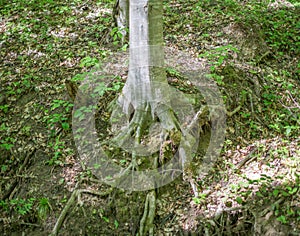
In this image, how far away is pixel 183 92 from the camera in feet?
17.4

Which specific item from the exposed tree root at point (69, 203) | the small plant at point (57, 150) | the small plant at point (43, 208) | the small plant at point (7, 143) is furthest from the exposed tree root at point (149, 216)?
the small plant at point (7, 143)

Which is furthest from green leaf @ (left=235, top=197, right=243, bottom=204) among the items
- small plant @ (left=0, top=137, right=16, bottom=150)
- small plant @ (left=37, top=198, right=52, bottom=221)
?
small plant @ (left=0, top=137, right=16, bottom=150)

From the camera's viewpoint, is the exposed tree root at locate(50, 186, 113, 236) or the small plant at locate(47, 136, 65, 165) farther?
the small plant at locate(47, 136, 65, 165)

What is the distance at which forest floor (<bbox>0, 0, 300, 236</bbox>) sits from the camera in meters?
3.92

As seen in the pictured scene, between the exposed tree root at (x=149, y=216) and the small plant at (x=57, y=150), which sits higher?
the small plant at (x=57, y=150)

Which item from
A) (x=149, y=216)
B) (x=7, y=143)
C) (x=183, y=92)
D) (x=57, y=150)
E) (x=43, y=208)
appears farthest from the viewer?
(x=183, y=92)

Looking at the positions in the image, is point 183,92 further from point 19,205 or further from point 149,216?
point 19,205

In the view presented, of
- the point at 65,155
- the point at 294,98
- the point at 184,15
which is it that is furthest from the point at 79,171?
the point at 184,15

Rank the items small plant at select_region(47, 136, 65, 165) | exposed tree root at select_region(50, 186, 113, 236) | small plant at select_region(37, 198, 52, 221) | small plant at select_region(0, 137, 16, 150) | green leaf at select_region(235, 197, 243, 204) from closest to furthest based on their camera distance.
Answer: green leaf at select_region(235, 197, 243, 204) < exposed tree root at select_region(50, 186, 113, 236) < small plant at select_region(37, 198, 52, 221) < small plant at select_region(47, 136, 65, 165) < small plant at select_region(0, 137, 16, 150)

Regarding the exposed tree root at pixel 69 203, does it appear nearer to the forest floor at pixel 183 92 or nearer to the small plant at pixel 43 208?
the forest floor at pixel 183 92

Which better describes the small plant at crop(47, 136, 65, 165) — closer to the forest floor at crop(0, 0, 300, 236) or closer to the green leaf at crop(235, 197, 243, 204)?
the forest floor at crop(0, 0, 300, 236)

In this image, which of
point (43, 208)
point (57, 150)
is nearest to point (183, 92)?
point (57, 150)

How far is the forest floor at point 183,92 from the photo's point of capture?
3920mm

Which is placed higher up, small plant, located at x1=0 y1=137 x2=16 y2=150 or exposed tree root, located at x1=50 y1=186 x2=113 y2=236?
small plant, located at x1=0 y1=137 x2=16 y2=150
